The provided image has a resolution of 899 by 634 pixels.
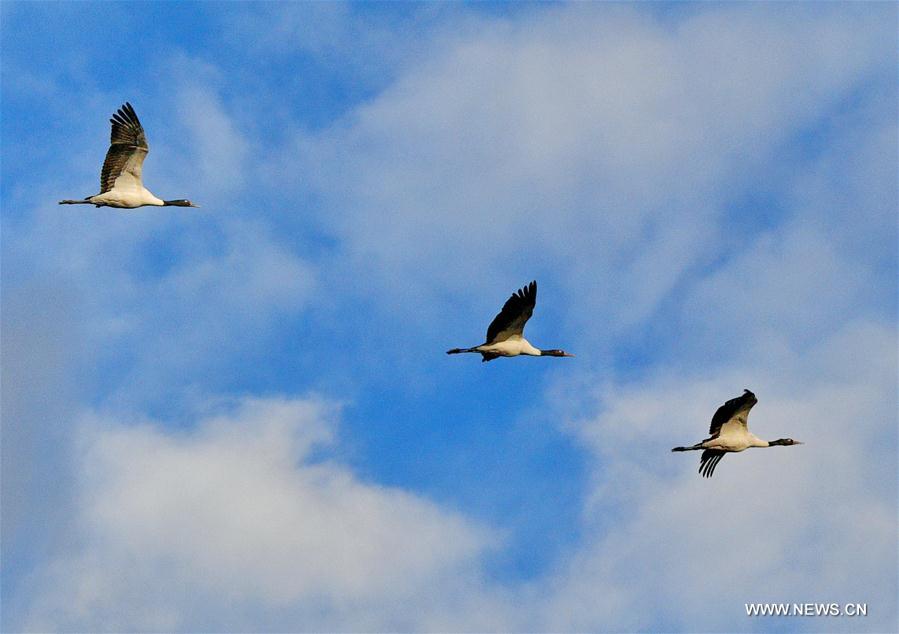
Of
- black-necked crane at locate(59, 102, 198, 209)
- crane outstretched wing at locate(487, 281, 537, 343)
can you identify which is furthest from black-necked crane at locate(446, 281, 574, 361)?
black-necked crane at locate(59, 102, 198, 209)

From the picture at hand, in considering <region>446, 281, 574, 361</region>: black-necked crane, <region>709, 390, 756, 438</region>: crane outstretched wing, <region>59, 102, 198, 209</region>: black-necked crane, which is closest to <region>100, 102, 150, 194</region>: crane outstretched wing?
<region>59, 102, 198, 209</region>: black-necked crane

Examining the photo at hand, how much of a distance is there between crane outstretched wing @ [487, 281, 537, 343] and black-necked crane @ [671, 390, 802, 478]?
26.8ft

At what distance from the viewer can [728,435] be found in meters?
102

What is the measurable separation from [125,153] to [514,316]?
1706 cm

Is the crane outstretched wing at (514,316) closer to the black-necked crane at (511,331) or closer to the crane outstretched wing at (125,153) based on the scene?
the black-necked crane at (511,331)

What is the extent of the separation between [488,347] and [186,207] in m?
14.9

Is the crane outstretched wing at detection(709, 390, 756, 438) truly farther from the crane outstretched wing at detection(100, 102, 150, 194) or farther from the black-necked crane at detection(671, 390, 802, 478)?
the crane outstretched wing at detection(100, 102, 150, 194)

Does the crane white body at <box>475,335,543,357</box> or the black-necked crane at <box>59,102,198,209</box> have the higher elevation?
the black-necked crane at <box>59,102,198,209</box>

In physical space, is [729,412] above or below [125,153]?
below

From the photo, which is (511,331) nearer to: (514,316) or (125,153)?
(514,316)

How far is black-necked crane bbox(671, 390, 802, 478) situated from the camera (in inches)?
3967

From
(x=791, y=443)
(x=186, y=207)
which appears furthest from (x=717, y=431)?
(x=186, y=207)

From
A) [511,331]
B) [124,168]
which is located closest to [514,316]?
[511,331]

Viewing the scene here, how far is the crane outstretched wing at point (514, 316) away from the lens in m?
98.8
